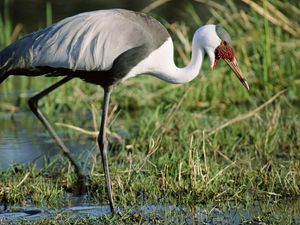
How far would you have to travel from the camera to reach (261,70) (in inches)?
381

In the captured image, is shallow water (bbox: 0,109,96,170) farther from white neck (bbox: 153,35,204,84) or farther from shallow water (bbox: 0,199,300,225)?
shallow water (bbox: 0,199,300,225)

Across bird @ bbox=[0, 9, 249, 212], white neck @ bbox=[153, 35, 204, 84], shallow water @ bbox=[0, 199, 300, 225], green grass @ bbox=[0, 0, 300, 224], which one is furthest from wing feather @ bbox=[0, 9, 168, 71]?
shallow water @ bbox=[0, 199, 300, 225]

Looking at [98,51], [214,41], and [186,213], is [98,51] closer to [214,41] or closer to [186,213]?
[214,41]

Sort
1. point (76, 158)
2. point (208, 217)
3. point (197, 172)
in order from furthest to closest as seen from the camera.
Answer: point (76, 158) → point (197, 172) → point (208, 217)

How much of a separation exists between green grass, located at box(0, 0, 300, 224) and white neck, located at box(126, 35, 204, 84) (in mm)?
516

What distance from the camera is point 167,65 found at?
24.3 feet

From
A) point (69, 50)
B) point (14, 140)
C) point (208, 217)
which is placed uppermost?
point (69, 50)

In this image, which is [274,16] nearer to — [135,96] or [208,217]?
[135,96]

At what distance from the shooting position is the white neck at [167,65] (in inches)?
286

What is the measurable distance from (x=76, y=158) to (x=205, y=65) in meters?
2.62

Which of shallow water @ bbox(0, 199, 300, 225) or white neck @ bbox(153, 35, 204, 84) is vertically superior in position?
white neck @ bbox(153, 35, 204, 84)

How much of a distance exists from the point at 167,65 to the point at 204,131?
1.92ft

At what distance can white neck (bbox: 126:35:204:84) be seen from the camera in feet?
23.9

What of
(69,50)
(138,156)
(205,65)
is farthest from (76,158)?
(205,65)
